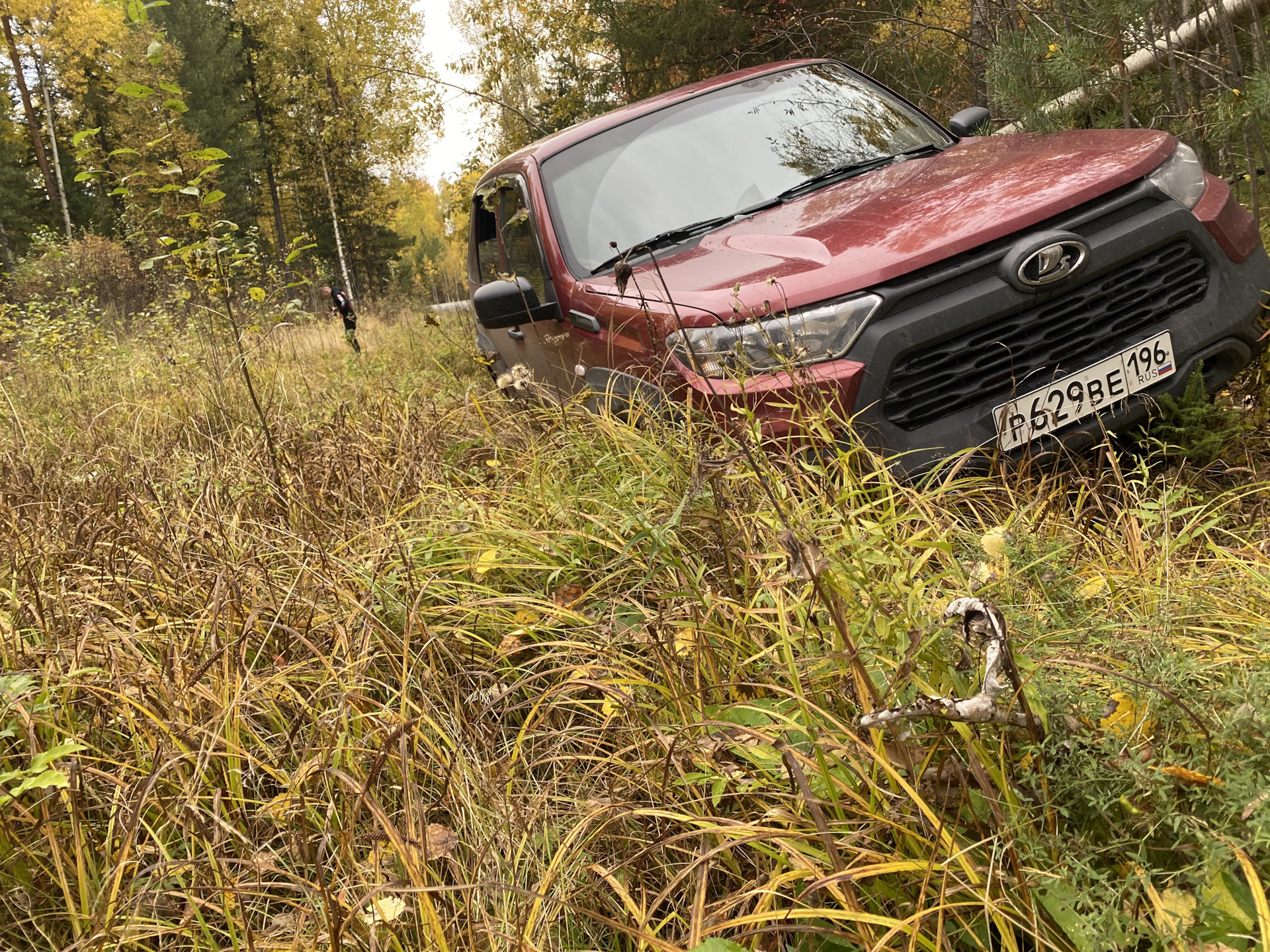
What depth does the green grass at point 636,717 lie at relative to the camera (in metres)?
1.19

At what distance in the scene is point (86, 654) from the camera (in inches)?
86.1

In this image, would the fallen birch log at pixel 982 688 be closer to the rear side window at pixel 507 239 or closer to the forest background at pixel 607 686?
the forest background at pixel 607 686

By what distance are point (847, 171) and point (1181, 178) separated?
118cm

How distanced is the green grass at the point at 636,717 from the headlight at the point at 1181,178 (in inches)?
30.2

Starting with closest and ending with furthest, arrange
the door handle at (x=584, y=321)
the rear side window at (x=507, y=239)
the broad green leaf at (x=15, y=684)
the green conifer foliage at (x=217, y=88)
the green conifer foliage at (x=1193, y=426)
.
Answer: the broad green leaf at (x=15, y=684), the green conifer foliage at (x=1193, y=426), the door handle at (x=584, y=321), the rear side window at (x=507, y=239), the green conifer foliage at (x=217, y=88)

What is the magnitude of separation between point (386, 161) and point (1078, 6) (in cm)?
2784

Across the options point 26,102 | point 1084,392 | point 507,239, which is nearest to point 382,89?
point 26,102

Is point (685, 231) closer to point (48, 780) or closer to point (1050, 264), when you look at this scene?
point (1050, 264)

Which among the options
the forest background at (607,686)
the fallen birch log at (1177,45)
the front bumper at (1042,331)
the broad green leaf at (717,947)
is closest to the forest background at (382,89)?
the fallen birch log at (1177,45)

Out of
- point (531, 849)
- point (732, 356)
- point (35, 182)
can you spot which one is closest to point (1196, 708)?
point (531, 849)

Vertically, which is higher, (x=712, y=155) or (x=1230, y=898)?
(x=712, y=155)

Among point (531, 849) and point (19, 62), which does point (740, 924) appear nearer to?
point (531, 849)

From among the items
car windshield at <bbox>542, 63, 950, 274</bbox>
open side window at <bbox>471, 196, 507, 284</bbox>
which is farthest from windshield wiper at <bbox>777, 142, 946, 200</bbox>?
open side window at <bbox>471, 196, 507, 284</bbox>

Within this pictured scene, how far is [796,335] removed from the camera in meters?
2.45
